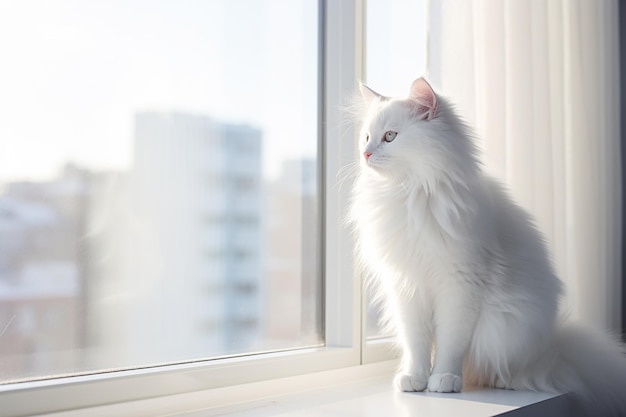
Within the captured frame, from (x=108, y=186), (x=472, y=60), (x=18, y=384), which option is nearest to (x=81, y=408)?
(x=18, y=384)

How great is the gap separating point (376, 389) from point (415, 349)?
0.53 feet

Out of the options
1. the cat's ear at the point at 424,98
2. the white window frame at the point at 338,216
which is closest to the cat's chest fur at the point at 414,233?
the cat's ear at the point at 424,98

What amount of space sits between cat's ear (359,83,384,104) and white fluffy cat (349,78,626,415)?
0.09ft

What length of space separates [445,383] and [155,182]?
2.37 feet

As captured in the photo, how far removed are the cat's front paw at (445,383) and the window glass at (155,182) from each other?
42 centimetres

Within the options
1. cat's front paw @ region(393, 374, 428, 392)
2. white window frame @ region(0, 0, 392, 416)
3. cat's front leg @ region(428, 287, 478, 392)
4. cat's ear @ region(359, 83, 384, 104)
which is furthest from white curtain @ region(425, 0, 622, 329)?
cat's front paw @ region(393, 374, 428, 392)

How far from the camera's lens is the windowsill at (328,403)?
1.16 metres

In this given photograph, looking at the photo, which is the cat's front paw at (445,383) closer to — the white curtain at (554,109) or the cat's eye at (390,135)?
the cat's eye at (390,135)

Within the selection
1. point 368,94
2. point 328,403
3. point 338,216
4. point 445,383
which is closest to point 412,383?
point 445,383

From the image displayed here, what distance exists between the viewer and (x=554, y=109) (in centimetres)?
201

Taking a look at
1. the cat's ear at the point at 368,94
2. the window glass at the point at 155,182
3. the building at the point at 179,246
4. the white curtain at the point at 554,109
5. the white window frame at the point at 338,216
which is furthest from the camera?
the white curtain at the point at 554,109

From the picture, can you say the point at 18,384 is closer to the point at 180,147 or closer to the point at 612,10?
the point at 180,147

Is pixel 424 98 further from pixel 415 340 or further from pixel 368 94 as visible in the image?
pixel 415 340

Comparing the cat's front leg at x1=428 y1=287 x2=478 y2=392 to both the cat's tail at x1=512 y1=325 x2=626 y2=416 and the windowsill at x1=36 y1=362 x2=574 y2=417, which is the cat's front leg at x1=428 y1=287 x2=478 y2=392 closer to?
the windowsill at x1=36 y1=362 x2=574 y2=417
